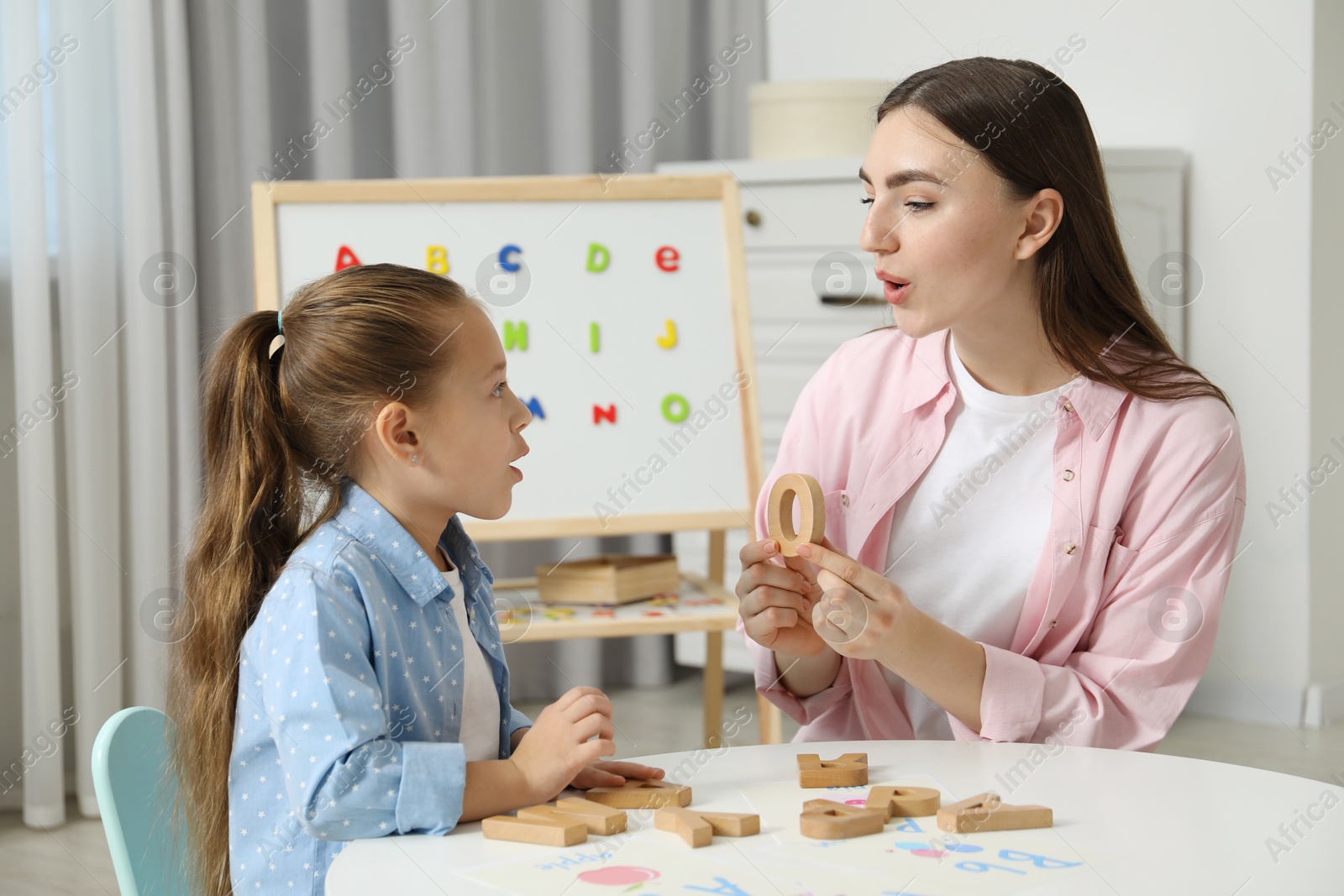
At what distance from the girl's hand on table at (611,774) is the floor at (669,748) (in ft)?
5.38

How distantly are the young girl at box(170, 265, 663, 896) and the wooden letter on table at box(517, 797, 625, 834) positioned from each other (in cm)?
3

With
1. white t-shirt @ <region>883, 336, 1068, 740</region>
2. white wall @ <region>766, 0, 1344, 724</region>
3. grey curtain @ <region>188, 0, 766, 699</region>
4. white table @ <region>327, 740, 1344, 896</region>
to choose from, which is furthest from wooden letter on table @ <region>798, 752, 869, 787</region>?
white wall @ <region>766, 0, 1344, 724</region>

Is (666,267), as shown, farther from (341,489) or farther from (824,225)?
(341,489)

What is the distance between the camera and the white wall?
3137mm

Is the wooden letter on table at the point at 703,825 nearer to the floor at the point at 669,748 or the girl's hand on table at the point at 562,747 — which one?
the girl's hand on table at the point at 562,747

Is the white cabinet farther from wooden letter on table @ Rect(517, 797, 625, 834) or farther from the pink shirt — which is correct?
wooden letter on table @ Rect(517, 797, 625, 834)

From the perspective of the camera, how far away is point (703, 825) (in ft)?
3.06

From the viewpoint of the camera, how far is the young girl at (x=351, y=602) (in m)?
0.99

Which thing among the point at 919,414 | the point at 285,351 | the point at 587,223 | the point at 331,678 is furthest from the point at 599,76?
the point at 331,678

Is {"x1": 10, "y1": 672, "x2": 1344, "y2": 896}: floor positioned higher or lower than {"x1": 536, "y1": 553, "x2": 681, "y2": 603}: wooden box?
lower

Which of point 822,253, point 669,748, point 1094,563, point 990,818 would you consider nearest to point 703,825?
point 990,818

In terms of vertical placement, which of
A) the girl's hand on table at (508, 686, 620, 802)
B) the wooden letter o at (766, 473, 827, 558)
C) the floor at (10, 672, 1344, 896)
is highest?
the wooden letter o at (766, 473, 827, 558)

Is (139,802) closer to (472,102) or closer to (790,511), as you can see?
(790,511)

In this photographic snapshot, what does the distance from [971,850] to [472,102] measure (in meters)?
2.96
